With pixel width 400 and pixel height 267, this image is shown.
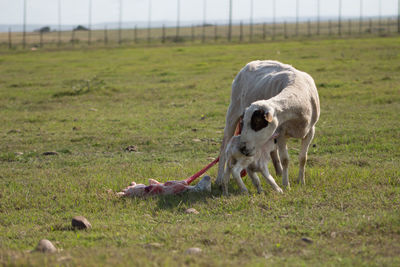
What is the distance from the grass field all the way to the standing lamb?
0.65 meters

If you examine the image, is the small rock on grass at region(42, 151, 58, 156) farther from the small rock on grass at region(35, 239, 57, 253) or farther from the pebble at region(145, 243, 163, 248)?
the pebble at region(145, 243, 163, 248)

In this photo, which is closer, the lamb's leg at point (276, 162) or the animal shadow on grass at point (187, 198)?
the animal shadow on grass at point (187, 198)

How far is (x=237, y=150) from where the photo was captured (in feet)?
19.1

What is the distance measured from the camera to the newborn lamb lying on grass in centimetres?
588

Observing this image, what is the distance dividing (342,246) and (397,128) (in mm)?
6488

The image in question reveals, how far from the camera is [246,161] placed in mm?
5949

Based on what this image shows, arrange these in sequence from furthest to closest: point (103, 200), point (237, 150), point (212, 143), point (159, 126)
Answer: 1. point (159, 126)
2. point (212, 143)
3. point (103, 200)
4. point (237, 150)

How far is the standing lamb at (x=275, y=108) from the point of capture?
562 centimetres

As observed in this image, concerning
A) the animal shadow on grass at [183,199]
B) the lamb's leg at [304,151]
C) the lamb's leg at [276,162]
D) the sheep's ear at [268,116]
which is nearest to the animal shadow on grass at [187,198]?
the animal shadow on grass at [183,199]

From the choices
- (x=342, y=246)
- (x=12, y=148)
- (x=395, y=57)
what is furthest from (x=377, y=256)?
(x=395, y=57)

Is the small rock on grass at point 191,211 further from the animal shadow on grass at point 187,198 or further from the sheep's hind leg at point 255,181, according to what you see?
the sheep's hind leg at point 255,181

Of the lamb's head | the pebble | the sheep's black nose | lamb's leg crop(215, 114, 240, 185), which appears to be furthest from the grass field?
the lamb's head

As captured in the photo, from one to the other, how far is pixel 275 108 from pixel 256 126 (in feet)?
1.19

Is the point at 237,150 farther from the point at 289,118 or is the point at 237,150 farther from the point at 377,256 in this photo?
the point at 377,256
